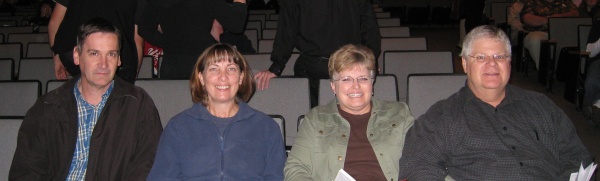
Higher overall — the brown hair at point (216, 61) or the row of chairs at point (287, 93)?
the brown hair at point (216, 61)

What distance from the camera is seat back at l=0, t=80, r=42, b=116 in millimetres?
3463

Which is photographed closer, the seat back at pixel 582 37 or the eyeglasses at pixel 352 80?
the eyeglasses at pixel 352 80

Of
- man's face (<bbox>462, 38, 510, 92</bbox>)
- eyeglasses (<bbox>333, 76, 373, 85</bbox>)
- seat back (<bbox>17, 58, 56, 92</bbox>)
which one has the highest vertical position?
man's face (<bbox>462, 38, 510, 92</bbox>)

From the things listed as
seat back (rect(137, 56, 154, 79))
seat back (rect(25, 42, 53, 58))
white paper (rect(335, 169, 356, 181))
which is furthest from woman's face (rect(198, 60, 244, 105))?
seat back (rect(25, 42, 53, 58))

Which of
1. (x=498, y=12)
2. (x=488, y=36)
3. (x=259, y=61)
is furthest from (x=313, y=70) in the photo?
(x=498, y=12)

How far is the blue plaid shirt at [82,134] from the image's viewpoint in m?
2.67

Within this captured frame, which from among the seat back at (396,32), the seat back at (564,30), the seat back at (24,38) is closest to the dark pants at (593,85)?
the seat back at (396,32)

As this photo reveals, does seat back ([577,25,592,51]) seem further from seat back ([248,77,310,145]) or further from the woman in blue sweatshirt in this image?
the woman in blue sweatshirt

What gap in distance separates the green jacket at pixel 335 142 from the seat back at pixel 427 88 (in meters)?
0.75

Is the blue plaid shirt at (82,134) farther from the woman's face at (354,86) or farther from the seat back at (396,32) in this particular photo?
the seat back at (396,32)

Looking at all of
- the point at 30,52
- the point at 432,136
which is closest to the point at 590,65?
the point at 432,136

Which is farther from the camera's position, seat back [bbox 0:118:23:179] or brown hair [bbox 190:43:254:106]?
seat back [bbox 0:118:23:179]

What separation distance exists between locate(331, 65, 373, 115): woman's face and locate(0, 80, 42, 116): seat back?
1905 millimetres

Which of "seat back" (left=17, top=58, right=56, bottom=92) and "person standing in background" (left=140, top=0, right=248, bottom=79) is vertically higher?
"person standing in background" (left=140, top=0, right=248, bottom=79)
